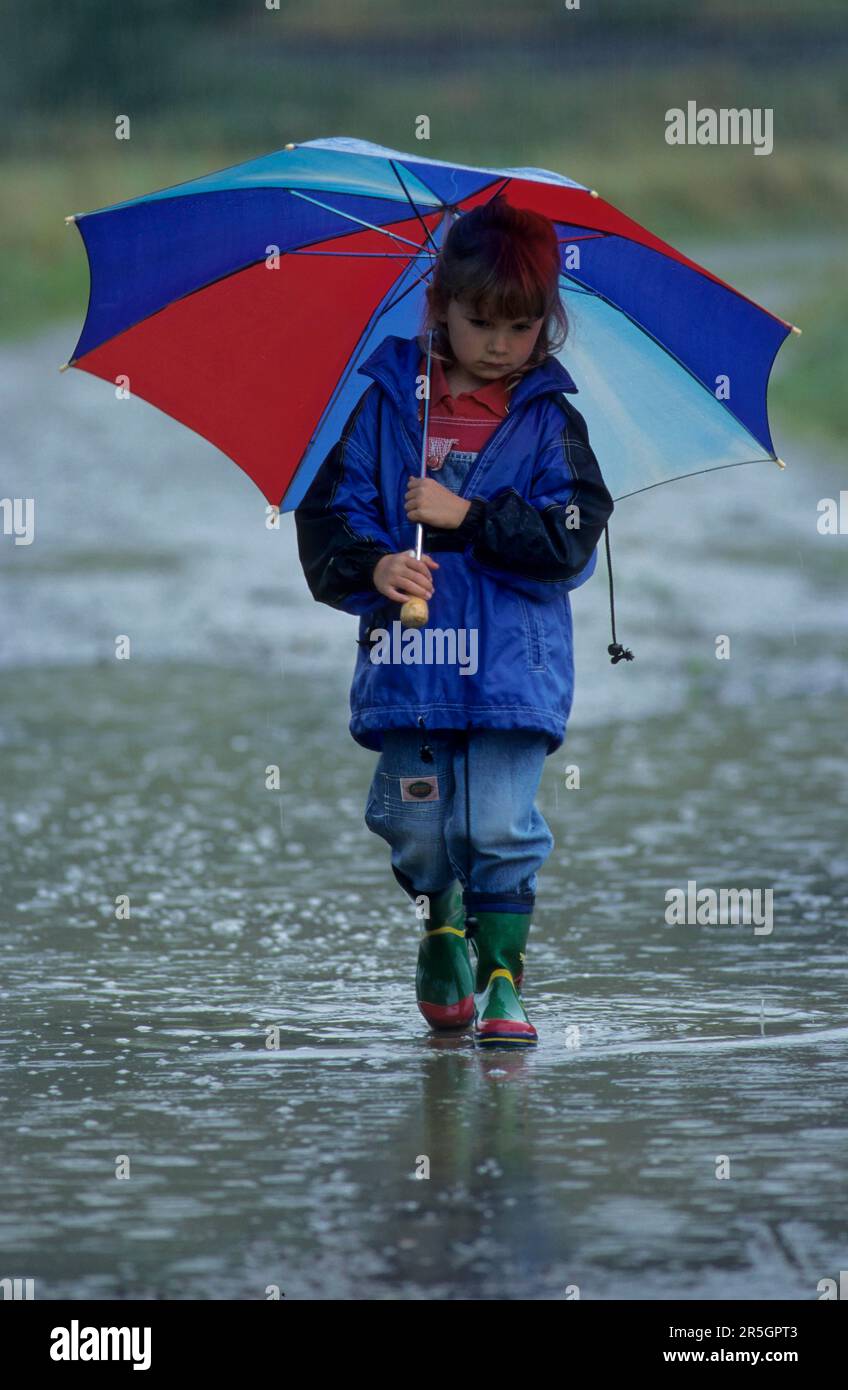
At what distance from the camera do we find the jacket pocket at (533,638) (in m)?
4.68

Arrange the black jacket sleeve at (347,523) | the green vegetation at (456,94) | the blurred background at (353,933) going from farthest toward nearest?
1. the green vegetation at (456,94)
2. the black jacket sleeve at (347,523)
3. the blurred background at (353,933)

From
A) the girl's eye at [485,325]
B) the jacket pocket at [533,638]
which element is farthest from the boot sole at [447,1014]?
the girl's eye at [485,325]

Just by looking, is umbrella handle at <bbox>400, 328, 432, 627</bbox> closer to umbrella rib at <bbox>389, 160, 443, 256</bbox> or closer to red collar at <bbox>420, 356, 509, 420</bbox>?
red collar at <bbox>420, 356, 509, 420</bbox>

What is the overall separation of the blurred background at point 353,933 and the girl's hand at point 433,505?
1.00m

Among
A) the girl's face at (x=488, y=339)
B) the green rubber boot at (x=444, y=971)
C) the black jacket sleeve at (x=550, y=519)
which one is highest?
the girl's face at (x=488, y=339)

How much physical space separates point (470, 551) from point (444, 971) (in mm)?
830

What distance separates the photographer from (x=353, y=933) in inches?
231

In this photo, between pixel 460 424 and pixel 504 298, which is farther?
pixel 460 424

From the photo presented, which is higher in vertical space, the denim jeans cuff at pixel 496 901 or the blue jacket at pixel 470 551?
the blue jacket at pixel 470 551

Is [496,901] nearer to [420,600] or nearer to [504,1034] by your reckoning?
[504,1034]

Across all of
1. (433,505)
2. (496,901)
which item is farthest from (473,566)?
(496,901)

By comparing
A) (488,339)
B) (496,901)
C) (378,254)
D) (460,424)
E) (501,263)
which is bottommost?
(496,901)

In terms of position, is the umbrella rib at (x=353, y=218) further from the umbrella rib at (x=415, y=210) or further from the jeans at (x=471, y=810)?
the jeans at (x=471, y=810)

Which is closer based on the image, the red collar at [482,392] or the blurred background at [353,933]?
the blurred background at [353,933]
